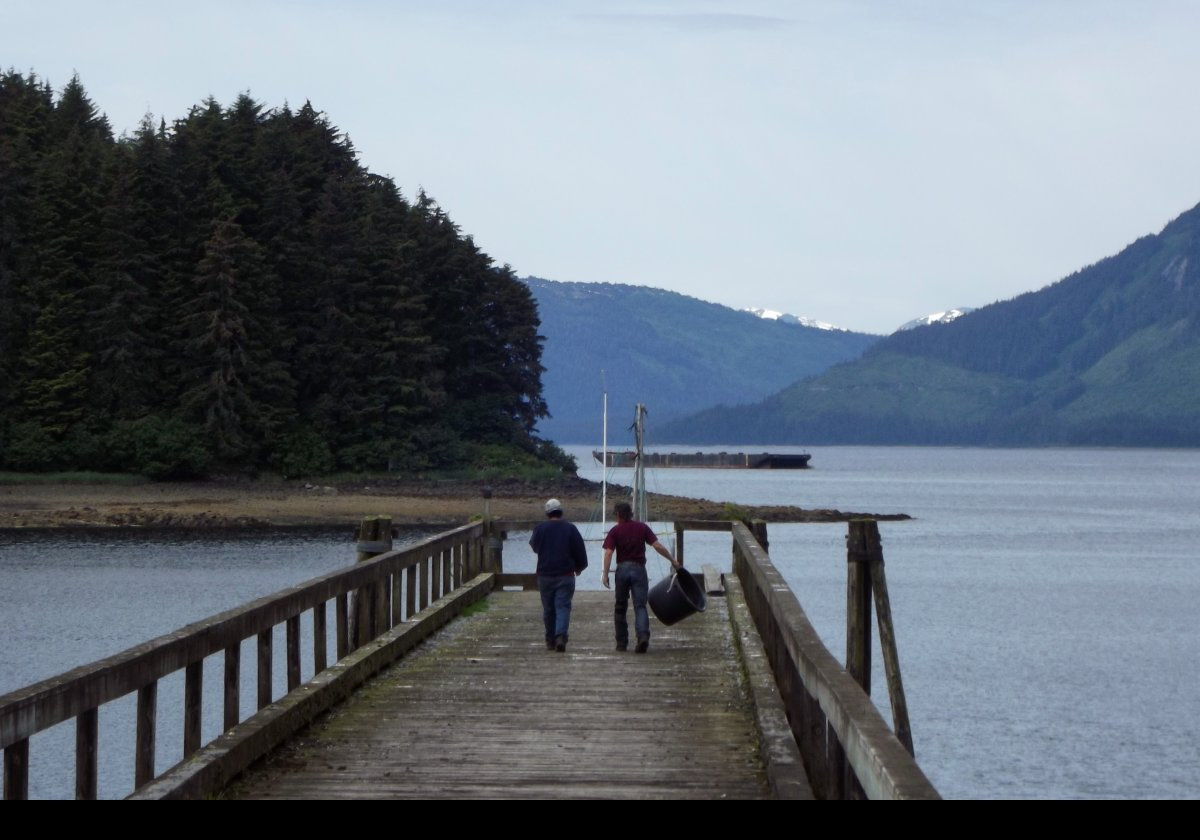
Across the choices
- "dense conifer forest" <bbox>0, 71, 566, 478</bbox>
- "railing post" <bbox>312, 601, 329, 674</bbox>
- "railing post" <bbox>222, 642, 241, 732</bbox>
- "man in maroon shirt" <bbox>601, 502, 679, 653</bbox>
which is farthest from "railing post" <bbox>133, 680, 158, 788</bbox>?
"dense conifer forest" <bbox>0, 71, 566, 478</bbox>

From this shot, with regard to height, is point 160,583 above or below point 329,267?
below

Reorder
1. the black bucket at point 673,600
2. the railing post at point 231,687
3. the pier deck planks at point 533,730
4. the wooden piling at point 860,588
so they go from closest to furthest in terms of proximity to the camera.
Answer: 1. the pier deck planks at point 533,730
2. the railing post at point 231,687
3. the wooden piling at point 860,588
4. the black bucket at point 673,600

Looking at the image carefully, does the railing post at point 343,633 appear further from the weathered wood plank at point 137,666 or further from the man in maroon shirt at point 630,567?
the man in maroon shirt at point 630,567

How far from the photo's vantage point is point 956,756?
2709cm

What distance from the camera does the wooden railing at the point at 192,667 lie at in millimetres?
6422

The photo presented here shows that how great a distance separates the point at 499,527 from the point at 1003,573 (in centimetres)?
4470

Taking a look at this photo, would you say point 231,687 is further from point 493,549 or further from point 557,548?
point 493,549

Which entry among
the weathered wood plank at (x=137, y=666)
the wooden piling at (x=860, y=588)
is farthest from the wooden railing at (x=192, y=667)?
the wooden piling at (x=860, y=588)

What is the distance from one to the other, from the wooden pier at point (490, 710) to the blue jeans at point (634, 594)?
0.94ft

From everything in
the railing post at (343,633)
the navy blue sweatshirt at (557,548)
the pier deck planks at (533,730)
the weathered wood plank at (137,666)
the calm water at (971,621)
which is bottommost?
the calm water at (971,621)
